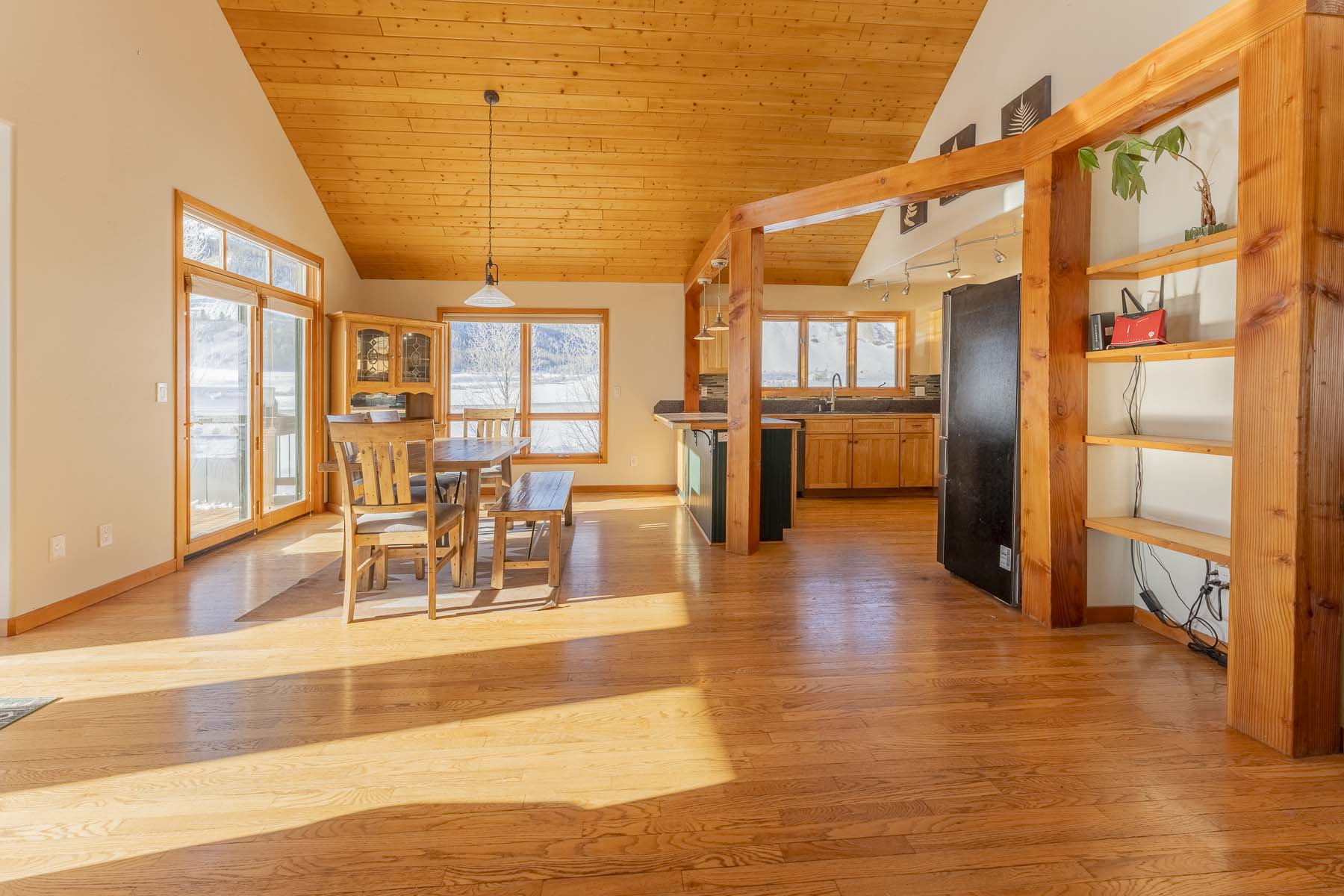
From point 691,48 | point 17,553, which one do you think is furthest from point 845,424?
point 17,553

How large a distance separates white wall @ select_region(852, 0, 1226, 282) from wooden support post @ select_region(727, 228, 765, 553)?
1684 mm

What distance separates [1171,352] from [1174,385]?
582mm

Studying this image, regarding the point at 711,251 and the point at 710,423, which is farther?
the point at 711,251

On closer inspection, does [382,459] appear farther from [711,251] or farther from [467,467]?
[711,251]

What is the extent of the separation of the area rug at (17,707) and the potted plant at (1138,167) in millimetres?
4465

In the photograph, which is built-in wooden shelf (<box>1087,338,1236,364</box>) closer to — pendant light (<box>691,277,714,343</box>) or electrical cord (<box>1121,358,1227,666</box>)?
electrical cord (<box>1121,358,1227,666</box>)

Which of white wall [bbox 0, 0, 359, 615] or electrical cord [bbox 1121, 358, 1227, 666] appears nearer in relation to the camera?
electrical cord [bbox 1121, 358, 1227, 666]

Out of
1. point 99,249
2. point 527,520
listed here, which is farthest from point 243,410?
point 527,520

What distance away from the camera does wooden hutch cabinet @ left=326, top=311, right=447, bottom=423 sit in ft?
21.9

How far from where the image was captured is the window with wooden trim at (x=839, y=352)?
8.16m

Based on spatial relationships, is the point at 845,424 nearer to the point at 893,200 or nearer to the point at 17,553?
the point at 893,200

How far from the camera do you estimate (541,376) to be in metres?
8.07

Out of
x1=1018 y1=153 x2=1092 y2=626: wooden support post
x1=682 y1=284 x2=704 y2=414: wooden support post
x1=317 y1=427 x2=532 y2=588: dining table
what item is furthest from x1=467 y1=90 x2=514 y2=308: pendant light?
x1=1018 y1=153 x2=1092 y2=626: wooden support post

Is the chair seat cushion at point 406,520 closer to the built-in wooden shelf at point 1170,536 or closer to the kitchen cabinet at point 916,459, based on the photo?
the built-in wooden shelf at point 1170,536
